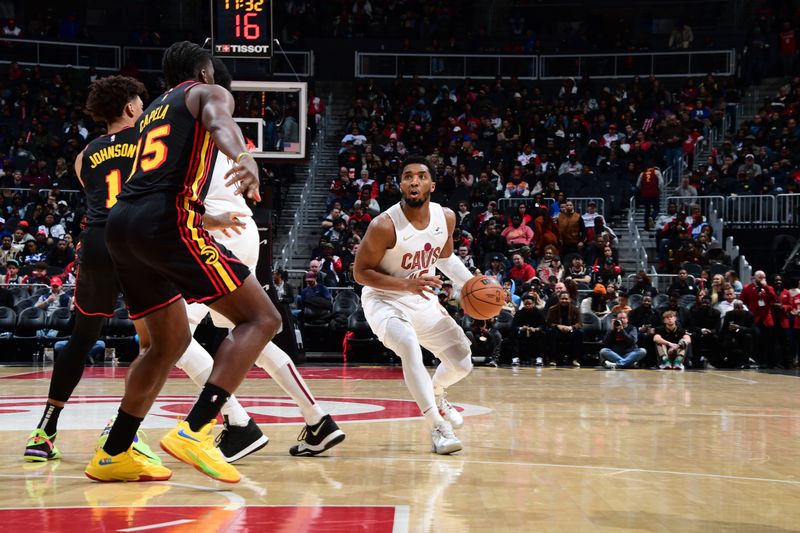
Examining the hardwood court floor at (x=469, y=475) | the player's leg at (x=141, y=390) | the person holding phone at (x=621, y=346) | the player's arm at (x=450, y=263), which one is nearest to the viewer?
the hardwood court floor at (x=469, y=475)

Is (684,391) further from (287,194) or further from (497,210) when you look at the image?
(287,194)

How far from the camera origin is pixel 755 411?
8438 millimetres

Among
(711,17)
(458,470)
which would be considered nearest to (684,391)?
(458,470)

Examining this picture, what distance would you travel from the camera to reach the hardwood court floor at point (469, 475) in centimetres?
384

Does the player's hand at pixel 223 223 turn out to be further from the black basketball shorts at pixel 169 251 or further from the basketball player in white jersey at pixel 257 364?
the black basketball shorts at pixel 169 251

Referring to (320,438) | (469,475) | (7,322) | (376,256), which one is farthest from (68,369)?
(7,322)

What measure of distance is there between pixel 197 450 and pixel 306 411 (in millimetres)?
1250

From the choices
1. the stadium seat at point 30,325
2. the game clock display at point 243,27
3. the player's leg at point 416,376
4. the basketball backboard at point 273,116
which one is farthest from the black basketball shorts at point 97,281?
the stadium seat at point 30,325

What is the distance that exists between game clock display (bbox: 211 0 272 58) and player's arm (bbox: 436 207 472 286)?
7.94 meters

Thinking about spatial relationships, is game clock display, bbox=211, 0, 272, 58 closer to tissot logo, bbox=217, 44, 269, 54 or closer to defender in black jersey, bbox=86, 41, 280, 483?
tissot logo, bbox=217, 44, 269, 54

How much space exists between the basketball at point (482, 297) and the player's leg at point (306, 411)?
4.92 ft

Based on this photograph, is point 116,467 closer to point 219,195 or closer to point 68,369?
point 68,369

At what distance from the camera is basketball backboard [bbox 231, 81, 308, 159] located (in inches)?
542

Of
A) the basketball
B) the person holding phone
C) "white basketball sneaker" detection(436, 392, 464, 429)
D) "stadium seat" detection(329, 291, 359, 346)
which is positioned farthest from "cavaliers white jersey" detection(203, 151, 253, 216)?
the person holding phone
